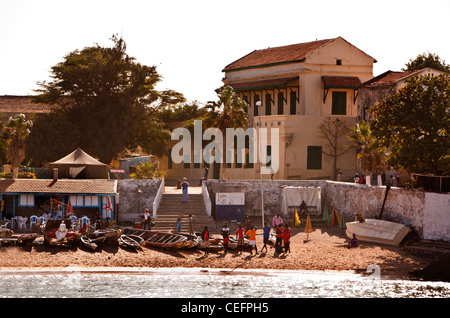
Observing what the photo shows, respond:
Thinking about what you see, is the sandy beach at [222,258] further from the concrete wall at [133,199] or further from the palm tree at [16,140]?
the palm tree at [16,140]

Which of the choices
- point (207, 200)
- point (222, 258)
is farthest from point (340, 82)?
point (222, 258)

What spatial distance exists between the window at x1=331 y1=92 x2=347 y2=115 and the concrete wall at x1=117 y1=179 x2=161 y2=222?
22337 millimetres

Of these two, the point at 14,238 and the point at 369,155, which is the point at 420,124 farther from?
the point at 14,238

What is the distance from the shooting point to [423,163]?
4181 centimetres

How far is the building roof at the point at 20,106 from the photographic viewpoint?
2792 inches

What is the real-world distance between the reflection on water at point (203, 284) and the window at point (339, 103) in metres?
29.1

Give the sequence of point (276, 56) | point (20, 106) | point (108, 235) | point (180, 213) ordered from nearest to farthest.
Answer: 1. point (108, 235)
2. point (180, 213)
3. point (276, 56)
4. point (20, 106)

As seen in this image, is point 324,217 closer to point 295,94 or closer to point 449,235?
point 449,235

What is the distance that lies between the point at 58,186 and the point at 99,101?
20233 millimetres

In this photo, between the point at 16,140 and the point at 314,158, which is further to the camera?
the point at 314,158

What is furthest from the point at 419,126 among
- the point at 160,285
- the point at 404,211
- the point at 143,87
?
the point at 143,87

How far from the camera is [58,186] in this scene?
45.4m

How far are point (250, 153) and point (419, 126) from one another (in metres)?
20.2

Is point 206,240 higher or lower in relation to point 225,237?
lower
